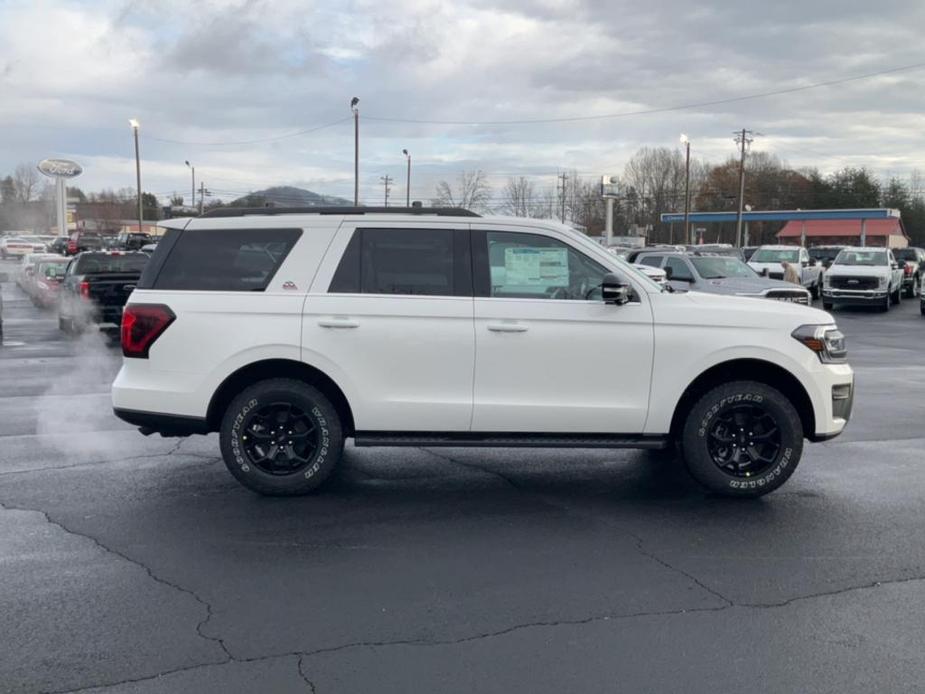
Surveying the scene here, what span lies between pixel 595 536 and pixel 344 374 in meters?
2.00

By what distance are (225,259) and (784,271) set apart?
24931mm

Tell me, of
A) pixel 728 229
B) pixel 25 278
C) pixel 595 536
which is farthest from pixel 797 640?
pixel 728 229

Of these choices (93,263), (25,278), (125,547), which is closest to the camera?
(125,547)

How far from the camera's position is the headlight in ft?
20.3

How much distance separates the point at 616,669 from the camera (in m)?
3.81

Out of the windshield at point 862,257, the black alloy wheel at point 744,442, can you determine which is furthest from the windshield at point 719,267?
the black alloy wheel at point 744,442

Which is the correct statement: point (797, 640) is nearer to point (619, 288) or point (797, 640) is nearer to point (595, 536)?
point (595, 536)

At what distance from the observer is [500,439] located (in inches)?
244

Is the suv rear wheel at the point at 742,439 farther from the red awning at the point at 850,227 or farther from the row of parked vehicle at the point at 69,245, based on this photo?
the red awning at the point at 850,227

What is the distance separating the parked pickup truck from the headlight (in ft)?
45.3

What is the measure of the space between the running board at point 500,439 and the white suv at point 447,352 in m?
0.01

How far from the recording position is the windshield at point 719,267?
1978 centimetres

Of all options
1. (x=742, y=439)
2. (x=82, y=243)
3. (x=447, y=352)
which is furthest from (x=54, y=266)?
(x=82, y=243)

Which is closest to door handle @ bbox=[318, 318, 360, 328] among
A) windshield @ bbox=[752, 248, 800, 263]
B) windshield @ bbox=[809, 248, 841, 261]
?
windshield @ bbox=[752, 248, 800, 263]
